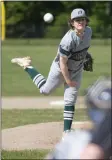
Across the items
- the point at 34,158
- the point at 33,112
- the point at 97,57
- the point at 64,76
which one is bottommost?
the point at 97,57

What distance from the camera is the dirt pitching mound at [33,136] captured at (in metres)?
7.04

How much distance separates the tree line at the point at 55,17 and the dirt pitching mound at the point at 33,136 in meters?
39.1

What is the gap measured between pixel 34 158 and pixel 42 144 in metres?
0.95

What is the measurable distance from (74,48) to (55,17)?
46.9 meters

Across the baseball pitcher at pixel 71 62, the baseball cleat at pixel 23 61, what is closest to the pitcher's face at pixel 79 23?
the baseball pitcher at pixel 71 62

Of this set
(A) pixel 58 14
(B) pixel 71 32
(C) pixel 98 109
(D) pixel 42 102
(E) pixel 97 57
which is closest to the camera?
(C) pixel 98 109

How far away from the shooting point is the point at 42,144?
7.11 metres

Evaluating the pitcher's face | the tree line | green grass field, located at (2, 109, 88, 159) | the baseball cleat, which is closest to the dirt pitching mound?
green grass field, located at (2, 109, 88, 159)

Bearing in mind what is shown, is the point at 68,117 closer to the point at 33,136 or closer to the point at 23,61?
the point at 33,136

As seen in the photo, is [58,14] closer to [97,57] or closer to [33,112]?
[97,57]

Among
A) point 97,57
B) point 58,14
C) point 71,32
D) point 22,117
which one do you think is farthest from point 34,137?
point 58,14

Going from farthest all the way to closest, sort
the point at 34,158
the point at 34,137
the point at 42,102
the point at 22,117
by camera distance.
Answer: the point at 42,102
the point at 22,117
the point at 34,137
the point at 34,158

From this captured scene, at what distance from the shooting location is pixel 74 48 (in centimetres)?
682

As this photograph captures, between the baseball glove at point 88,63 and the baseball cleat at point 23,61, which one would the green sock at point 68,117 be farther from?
the baseball cleat at point 23,61
